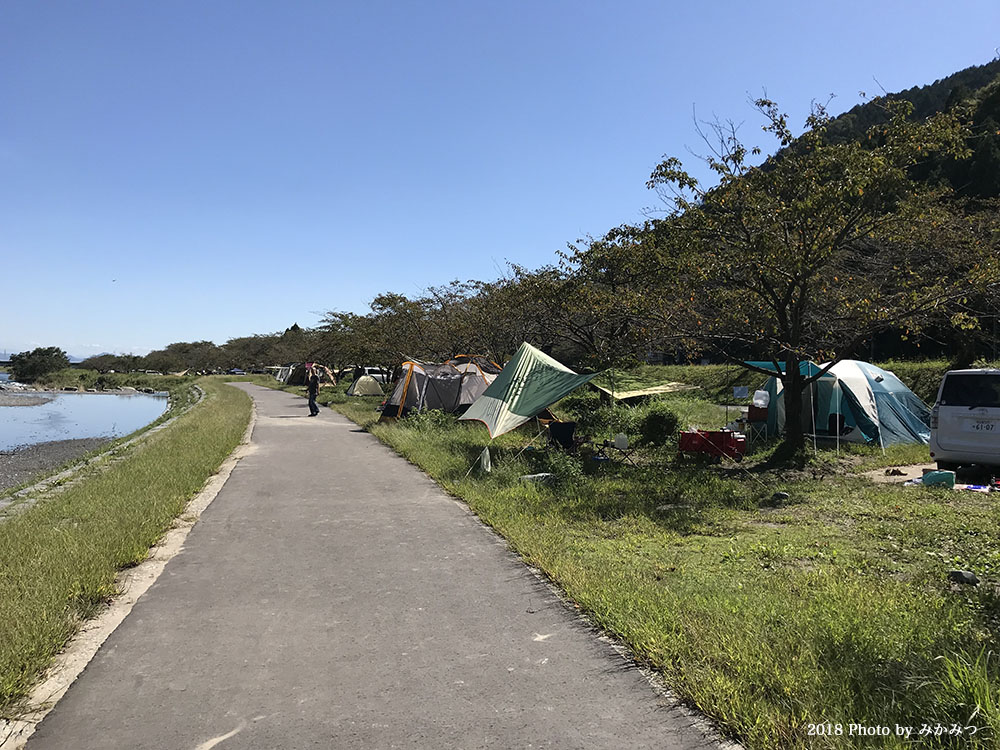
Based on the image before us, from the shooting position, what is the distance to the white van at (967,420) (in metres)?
9.60

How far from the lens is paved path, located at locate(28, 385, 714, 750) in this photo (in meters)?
3.27

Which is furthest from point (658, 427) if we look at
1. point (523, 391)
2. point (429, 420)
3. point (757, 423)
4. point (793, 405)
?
point (429, 420)

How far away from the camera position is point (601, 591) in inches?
198

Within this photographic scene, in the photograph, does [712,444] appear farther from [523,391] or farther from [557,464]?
[523,391]

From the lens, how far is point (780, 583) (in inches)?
206

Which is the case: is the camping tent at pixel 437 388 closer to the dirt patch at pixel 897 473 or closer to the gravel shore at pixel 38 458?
the gravel shore at pixel 38 458

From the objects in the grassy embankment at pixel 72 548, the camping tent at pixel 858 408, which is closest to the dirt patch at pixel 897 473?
the camping tent at pixel 858 408

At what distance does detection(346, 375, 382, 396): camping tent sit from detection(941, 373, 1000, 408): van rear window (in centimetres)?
2892

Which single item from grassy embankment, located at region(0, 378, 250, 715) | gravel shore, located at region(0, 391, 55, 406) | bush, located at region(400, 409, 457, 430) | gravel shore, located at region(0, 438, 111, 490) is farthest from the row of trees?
gravel shore, located at region(0, 391, 55, 406)

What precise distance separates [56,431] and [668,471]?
1184 inches

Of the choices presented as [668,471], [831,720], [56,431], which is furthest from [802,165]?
[56,431]

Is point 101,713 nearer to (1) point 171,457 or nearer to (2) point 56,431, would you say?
(1) point 171,457

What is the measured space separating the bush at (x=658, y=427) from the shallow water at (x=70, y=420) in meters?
22.6

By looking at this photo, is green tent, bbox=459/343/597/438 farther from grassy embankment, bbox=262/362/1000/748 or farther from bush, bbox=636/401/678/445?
bush, bbox=636/401/678/445
